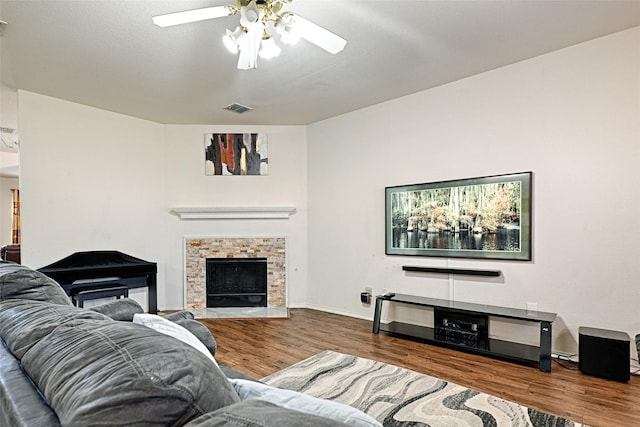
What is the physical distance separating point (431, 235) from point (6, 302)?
3628mm

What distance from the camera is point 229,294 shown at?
5277 millimetres

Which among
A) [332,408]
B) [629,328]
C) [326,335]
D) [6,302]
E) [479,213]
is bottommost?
[326,335]

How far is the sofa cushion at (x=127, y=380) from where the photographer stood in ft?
2.20

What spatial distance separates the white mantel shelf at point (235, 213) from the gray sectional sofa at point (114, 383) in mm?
4149

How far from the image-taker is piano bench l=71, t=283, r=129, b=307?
13.5ft

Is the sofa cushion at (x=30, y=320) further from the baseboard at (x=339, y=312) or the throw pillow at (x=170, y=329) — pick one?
the baseboard at (x=339, y=312)

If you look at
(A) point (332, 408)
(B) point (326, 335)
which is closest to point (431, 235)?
(B) point (326, 335)

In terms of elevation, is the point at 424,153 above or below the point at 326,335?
above

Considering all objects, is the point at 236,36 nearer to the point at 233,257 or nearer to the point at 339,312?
the point at 233,257

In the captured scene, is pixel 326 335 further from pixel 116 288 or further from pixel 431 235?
pixel 116 288

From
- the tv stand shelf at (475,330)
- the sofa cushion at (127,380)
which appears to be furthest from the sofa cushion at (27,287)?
the tv stand shelf at (475,330)

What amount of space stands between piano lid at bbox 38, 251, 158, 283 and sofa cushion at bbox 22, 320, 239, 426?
12.6 ft

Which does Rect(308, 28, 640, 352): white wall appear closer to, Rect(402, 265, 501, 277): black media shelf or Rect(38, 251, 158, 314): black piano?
Rect(402, 265, 501, 277): black media shelf

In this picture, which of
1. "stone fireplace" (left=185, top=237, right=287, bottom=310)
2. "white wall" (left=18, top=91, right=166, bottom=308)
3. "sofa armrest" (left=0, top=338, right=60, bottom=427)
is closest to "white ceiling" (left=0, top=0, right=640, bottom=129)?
"white wall" (left=18, top=91, right=166, bottom=308)
